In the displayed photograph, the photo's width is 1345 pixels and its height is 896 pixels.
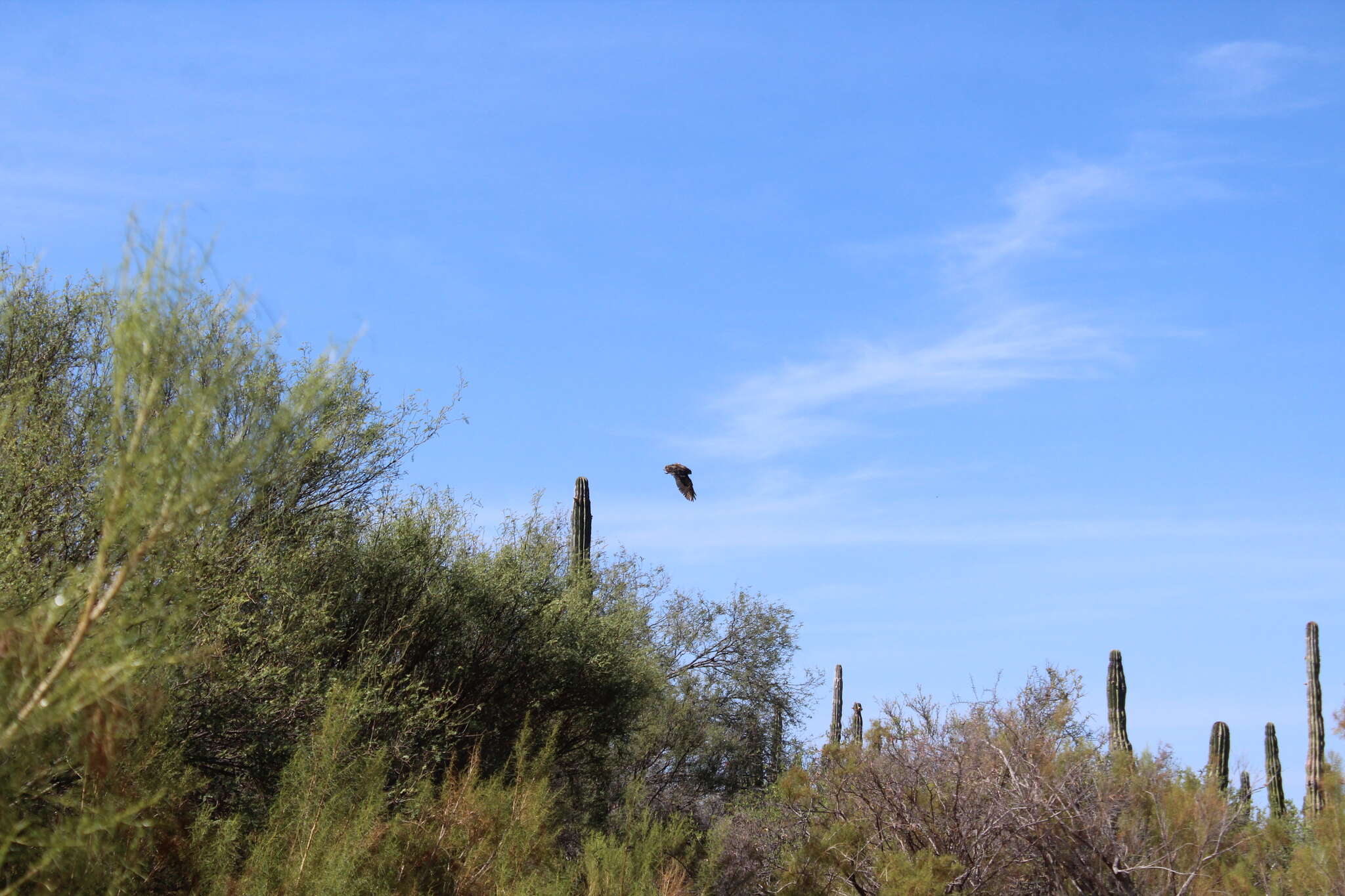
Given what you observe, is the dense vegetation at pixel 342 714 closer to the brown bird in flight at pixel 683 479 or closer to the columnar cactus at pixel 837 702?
the brown bird in flight at pixel 683 479

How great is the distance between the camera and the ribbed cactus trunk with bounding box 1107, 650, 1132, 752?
22547mm

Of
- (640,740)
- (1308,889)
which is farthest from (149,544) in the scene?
(640,740)

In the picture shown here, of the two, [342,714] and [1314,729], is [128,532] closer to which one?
[342,714]

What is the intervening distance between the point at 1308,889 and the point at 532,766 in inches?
347

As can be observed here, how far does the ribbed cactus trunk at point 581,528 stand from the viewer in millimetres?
18828

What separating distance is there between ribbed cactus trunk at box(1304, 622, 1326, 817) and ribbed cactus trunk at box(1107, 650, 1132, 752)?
3397mm

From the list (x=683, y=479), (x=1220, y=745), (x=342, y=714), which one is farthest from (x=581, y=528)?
(x=1220, y=745)

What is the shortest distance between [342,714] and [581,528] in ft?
Result: 32.1

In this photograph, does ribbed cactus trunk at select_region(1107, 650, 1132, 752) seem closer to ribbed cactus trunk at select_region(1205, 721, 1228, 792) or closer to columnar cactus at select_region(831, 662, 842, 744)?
ribbed cactus trunk at select_region(1205, 721, 1228, 792)

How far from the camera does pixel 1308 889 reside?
13.4 metres

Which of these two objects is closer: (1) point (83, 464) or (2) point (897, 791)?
(1) point (83, 464)

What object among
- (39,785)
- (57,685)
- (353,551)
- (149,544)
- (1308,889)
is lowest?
(1308,889)

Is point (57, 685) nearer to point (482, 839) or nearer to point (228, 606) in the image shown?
point (482, 839)

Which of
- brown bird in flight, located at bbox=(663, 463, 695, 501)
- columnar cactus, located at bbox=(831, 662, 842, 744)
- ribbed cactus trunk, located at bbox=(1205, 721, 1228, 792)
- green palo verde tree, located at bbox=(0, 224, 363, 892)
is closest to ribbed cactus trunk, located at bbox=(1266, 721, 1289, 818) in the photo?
ribbed cactus trunk, located at bbox=(1205, 721, 1228, 792)
